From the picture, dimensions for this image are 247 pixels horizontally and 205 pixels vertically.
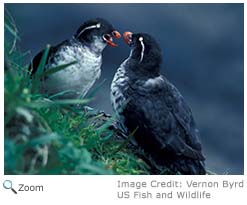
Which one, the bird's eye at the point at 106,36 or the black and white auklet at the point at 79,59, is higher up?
the bird's eye at the point at 106,36

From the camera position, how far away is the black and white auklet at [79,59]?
10.9 feet

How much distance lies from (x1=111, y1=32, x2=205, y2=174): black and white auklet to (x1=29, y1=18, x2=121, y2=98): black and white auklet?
0.49 ft

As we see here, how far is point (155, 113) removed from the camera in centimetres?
312

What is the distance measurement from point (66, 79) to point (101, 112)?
24 centimetres

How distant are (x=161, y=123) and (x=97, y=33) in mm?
610

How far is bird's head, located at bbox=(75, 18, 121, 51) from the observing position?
3.44m

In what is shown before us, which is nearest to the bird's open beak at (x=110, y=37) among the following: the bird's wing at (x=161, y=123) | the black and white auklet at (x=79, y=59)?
the black and white auklet at (x=79, y=59)

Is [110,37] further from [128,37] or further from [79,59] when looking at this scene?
[79,59]
